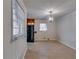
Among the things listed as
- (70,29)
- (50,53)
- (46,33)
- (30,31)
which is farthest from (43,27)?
(50,53)

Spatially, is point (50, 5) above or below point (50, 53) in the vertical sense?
above

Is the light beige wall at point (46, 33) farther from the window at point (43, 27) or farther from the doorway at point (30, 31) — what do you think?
the doorway at point (30, 31)

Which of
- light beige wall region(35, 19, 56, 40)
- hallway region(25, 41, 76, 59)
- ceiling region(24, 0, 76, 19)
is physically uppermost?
ceiling region(24, 0, 76, 19)

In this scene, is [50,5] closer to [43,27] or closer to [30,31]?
[30,31]

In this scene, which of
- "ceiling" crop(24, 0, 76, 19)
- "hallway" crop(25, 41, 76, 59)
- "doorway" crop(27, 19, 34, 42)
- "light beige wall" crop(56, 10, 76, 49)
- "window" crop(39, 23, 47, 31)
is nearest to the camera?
"ceiling" crop(24, 0, 76, 19)

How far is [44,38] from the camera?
1298 cm

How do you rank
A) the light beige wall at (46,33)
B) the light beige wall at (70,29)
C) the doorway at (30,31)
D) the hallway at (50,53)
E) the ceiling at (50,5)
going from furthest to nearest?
the light beige wall at (46,33) → the doorway at (30,31) → the light beige wall at (70,29) → the hallway at (50,53) → the ceiling at (50,5)

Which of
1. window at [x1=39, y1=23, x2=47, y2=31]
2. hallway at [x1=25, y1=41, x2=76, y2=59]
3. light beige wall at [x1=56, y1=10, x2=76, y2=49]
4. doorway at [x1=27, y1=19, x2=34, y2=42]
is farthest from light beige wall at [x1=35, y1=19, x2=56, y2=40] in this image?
hallway at [x1=25, y1=41, x2=76, y2=59]

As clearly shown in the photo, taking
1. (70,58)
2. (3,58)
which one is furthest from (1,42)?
(70,58)

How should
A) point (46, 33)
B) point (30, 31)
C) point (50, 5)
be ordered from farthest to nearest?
point (46, 33) < point (30, 31) < point (50, 5)

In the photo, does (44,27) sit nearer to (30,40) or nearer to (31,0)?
(30,40)

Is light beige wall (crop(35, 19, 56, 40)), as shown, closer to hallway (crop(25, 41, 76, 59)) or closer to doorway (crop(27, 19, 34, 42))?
doorway (crop(27, 19, 34, 42))

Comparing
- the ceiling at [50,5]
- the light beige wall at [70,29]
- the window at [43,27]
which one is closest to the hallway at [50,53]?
the light beige wall at [70,29]

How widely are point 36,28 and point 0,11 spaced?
11.4 meters
